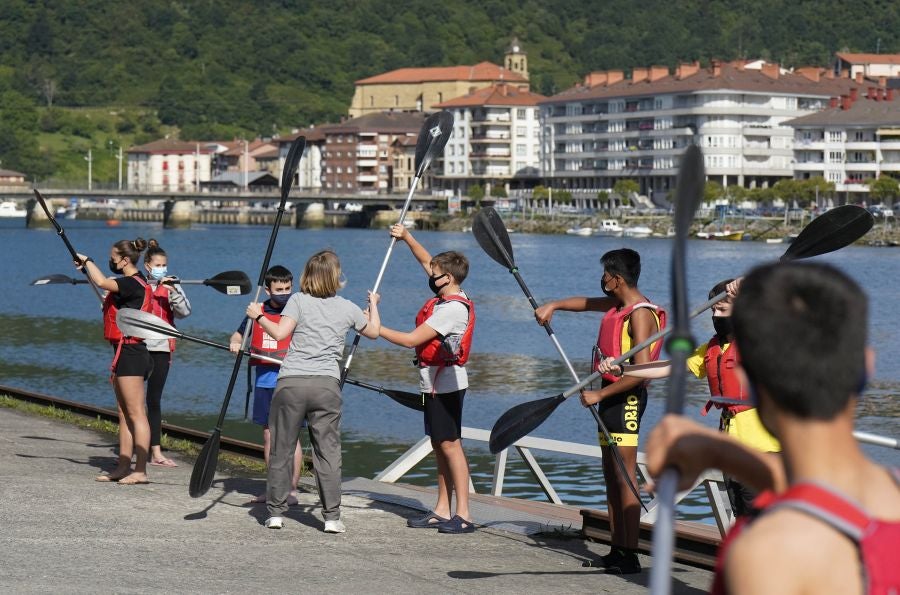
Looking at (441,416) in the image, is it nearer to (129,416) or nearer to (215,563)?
(215,563)

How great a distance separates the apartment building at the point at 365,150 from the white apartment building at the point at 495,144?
29.7 feet

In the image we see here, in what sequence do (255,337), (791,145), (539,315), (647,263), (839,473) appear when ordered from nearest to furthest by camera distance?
(839,473) → (539,315) → (255,337) → (647,263) → (791,145)

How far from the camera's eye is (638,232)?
122 meters

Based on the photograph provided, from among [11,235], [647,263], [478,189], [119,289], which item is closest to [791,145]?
[478,189]

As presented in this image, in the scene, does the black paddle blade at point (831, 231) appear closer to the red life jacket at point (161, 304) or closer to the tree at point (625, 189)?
the red life jacket at point (161, 304)

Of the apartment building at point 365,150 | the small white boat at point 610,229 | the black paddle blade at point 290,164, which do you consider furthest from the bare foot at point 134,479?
the apartment building at point 365,150

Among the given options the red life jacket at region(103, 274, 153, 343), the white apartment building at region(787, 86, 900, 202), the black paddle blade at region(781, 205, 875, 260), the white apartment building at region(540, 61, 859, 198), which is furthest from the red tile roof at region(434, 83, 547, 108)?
the black paddle blade at region(781, 205, 875, 260)

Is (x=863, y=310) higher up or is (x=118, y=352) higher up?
(x=863, y=310)

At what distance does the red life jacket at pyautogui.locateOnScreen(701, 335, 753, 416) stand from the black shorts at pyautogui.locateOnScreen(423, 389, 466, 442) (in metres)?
2.06

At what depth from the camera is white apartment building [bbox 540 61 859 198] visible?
141 meters

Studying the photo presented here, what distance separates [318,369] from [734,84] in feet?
450

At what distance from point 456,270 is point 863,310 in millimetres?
6211

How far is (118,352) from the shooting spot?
402 inches

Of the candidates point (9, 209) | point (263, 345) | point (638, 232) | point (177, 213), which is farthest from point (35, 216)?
point (263, 345)
